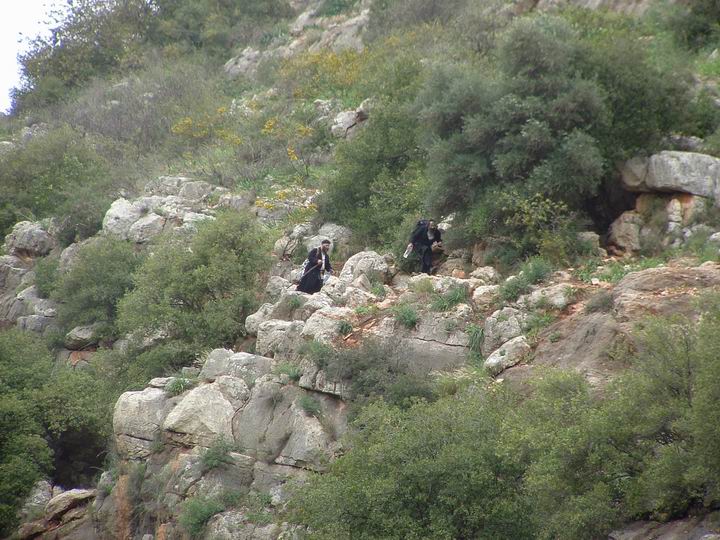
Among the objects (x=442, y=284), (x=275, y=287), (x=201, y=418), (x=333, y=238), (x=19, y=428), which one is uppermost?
(x=201, y=418)

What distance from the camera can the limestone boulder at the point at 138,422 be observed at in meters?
18.4

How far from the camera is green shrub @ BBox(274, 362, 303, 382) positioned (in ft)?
57.8

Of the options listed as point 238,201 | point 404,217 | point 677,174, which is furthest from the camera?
point 238,201

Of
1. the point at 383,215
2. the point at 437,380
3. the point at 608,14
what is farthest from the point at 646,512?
the point at 608,14

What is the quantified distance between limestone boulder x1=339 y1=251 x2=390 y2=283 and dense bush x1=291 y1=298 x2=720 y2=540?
767 cm

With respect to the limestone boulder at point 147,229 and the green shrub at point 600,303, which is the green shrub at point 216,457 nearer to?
the green shrub at point 600,303

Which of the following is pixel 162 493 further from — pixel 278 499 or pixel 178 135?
pixel 178 135

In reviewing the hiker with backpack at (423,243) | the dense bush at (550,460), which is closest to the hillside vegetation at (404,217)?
the dense bush at (550,460)

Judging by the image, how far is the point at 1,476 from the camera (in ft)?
68.1

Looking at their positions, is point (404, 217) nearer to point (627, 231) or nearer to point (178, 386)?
point (627, 231)

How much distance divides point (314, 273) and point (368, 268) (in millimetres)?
1360

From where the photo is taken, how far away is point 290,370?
17719 millimetres

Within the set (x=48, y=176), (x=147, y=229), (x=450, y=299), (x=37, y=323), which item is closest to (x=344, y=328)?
(x=450, y=299)

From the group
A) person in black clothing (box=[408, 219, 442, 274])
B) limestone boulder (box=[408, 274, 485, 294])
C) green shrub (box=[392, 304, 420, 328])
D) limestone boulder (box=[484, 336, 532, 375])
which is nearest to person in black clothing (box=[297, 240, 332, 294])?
person in black clothing (box=[408, 219, 442, 274])
